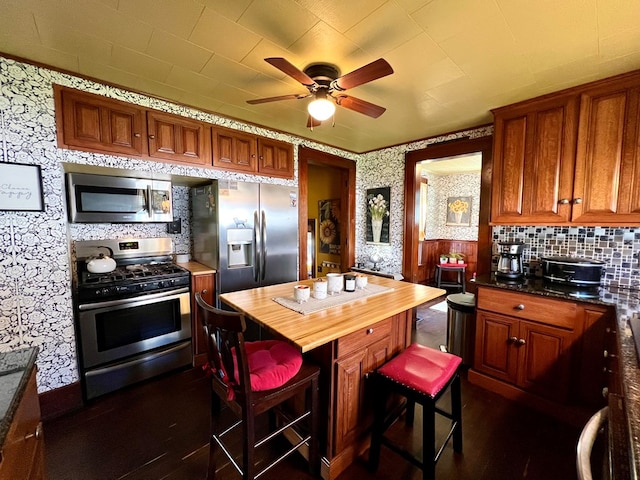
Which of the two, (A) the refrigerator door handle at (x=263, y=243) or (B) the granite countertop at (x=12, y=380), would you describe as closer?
(B) the granite countertop at (x=12, y=380)

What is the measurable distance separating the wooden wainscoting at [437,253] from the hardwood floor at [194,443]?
12.3 feet

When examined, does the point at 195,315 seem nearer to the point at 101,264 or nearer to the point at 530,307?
the point at 101,264

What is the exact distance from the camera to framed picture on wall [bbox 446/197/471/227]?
6.11 metres

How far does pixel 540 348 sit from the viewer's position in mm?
2012

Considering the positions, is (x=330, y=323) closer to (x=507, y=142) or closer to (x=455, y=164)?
(x=507, y=142)

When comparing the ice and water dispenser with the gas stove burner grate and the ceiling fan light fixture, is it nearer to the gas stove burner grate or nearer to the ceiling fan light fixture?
the gas stove burner grate

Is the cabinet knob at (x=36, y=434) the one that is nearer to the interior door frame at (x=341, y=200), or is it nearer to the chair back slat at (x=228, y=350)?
the chair back slat at (x=228, y=350)

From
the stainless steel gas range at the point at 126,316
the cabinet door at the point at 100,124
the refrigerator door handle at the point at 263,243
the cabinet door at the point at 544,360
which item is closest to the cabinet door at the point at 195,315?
the stainless steel gas range at the point at 126,316

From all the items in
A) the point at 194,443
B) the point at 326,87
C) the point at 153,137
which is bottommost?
the point at 194,443

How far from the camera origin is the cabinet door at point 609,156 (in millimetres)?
1885

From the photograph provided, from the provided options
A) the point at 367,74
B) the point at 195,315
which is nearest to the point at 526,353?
the point at 367,74

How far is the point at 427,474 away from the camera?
132cm

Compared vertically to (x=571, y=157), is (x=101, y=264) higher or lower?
lower

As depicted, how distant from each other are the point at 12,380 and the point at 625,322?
8.67 ft
